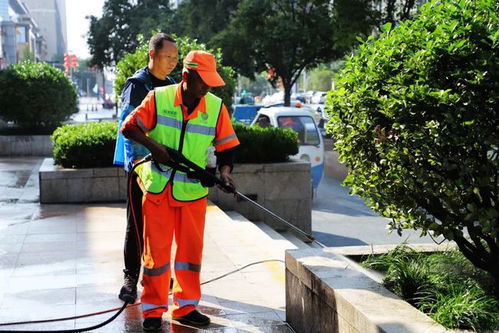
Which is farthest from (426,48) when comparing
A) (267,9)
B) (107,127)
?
(267,9)

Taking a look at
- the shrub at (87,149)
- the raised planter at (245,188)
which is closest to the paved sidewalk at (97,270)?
the raised planter at (245,188)

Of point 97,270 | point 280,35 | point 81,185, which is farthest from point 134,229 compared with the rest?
point 280,35

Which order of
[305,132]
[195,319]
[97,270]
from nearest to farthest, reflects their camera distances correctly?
[195,319] < [97,270] < [305,132]

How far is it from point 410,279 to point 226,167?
1463 millimetres

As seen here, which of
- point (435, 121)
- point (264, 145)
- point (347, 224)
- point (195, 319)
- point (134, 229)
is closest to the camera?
point (435, 121)

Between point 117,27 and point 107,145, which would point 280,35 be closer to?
point 107,145

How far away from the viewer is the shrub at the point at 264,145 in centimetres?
1129

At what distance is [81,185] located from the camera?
35.2 ft

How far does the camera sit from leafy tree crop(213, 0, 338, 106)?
25.3 meters

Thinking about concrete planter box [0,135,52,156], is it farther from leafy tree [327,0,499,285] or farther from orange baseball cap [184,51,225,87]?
leafy tree [327,0,499,285]

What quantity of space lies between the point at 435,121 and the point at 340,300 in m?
1.08

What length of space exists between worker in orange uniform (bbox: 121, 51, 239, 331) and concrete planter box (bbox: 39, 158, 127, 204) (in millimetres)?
6019

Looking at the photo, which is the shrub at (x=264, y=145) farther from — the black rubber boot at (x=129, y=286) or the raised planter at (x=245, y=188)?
the black rubber boot at (x=129, y=286)

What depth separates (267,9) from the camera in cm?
2597
